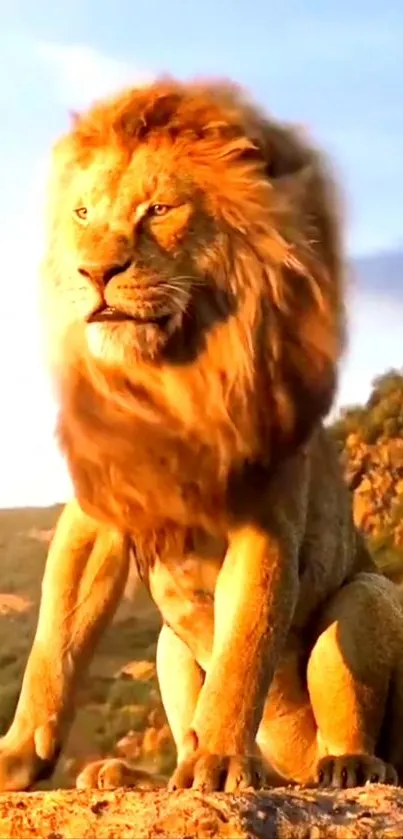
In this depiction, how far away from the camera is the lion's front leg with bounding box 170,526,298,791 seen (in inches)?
105

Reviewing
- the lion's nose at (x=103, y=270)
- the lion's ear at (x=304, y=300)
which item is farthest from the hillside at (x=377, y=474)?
the lion's nose at (x=103, y=270)

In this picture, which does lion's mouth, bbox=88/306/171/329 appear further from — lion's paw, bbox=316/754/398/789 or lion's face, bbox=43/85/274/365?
lion's paw, bbox=316/754/398/789

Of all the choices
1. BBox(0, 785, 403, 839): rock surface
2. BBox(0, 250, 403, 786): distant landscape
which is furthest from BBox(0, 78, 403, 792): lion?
BBox(0, 250, 403, 786): distant landscape

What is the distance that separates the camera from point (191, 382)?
286cm

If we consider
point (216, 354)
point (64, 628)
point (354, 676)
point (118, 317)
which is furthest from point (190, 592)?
point (118, 317)

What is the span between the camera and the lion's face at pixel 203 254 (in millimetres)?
2797

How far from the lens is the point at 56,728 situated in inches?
116

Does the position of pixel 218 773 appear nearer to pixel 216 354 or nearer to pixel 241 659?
pixel 241 659

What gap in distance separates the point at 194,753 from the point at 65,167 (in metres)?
1.07

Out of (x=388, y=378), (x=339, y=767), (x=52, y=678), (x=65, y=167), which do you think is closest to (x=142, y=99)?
(x=65, y=167)

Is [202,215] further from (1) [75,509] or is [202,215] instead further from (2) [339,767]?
(2) [339,767]

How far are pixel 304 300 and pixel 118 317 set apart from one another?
1.16 feet

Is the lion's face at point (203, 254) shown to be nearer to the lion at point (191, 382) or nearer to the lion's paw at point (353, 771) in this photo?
the lion at point (191, 382)

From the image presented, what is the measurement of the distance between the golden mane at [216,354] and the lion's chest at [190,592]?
11cm
